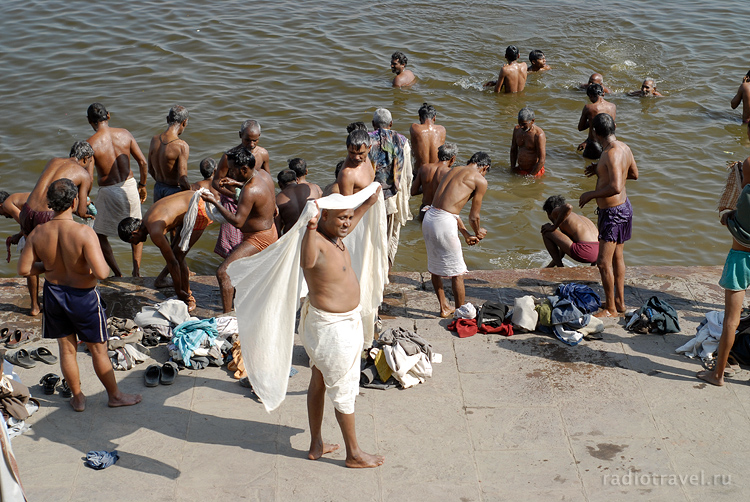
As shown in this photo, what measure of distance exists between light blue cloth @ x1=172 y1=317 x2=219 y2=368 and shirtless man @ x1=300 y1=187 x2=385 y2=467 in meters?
1.66

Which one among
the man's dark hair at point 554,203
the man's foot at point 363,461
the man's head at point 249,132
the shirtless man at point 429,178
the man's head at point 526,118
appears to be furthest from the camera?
the man's head at point 526,118

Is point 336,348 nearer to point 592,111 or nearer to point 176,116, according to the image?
point 176,116

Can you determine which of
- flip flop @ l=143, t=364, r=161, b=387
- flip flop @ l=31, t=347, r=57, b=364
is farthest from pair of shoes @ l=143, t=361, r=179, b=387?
flip flop @ l=31, t=347, r=57, b=364

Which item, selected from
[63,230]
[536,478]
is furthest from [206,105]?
[536,478]

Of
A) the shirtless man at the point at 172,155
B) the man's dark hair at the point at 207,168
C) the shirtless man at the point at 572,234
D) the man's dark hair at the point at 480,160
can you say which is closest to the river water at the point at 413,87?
the shirtless man at the point at 572,234

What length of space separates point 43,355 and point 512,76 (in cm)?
1013

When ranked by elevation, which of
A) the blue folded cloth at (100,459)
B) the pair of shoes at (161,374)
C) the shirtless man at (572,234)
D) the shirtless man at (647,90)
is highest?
the shirtless man at (647,90)

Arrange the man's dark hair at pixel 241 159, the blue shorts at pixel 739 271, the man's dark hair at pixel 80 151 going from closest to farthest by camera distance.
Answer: the blue shorts at pixel 739 271 < the man's dark hair at pixel 241 159 < the man's dark hair at pixel 80 151

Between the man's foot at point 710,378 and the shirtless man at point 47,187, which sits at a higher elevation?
the shirtless man at point 47,187

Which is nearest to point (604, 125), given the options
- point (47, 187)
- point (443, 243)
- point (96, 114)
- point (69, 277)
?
point (443, 243)

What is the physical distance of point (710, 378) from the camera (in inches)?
233

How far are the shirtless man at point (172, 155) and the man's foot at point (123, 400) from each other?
3013 millimetres

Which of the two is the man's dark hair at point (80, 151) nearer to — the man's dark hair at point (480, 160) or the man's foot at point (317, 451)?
the man's dark hair at point (480, 160)

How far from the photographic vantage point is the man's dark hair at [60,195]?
5129 millimetres
